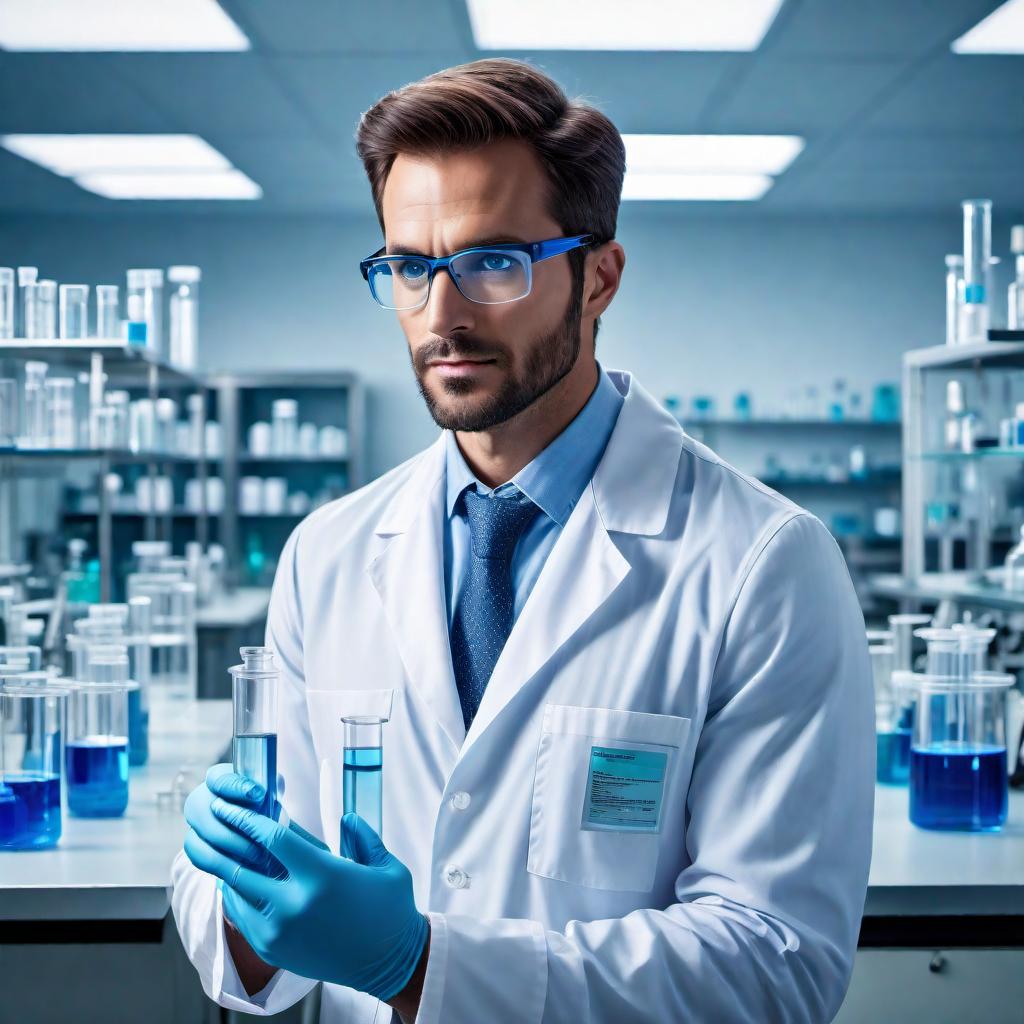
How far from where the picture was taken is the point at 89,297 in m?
3.73

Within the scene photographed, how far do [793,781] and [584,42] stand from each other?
3.81 meters

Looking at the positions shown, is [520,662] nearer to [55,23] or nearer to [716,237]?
[55,23]

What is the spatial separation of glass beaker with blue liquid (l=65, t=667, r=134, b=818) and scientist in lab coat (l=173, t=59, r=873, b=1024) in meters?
0.61

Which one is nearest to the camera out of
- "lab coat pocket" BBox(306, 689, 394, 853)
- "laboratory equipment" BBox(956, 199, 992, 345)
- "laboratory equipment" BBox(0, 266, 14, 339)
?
"lab coat pocket" BBox(306, 689, 394, 853)

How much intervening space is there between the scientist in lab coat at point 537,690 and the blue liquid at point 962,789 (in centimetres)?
73

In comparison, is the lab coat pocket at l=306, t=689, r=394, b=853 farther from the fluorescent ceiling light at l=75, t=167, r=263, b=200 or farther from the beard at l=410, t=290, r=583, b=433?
the fluorescent ceiling light at l=75, t=167, r=263, b=200

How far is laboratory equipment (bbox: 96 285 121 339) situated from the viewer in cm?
375

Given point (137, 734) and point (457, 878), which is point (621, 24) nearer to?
point (137, 734)

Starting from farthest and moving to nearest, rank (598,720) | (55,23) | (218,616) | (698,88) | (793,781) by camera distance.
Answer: (218,616) → (698,88) → (55,23) → (598,720) → (793,781)

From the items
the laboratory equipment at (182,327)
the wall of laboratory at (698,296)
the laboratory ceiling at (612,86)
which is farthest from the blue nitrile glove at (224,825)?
the wall of laboratory at (698,296)

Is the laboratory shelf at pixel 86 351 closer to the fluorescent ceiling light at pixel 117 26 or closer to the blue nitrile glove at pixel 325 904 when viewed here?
the fluorescent ceiling light at pixel 117 26

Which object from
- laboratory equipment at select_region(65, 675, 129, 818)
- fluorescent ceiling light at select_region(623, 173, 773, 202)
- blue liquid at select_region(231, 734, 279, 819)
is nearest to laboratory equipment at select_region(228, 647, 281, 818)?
blue liquid at select_region(231, 734, 279, 819)

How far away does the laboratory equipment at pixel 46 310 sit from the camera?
11.6ft

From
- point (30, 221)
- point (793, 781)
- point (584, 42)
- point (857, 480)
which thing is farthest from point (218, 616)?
point (793, 781)
